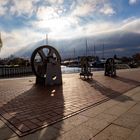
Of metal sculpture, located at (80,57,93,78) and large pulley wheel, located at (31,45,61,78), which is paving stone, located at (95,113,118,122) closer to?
large pulley wheel, located at (31,45,61,78)

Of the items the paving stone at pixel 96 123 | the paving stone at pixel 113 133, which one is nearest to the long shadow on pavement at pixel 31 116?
the paving stone at pixel 96 123

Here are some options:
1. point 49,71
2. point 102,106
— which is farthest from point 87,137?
point 49,71

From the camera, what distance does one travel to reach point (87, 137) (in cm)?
313

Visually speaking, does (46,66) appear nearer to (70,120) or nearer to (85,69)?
(85,69)

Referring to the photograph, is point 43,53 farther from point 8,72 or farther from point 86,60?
point 8,72

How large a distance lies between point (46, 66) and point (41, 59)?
675 mm

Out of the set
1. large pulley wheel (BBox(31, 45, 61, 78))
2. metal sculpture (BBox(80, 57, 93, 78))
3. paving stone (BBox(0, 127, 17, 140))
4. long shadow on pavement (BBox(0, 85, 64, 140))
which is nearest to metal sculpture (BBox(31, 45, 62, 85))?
large pulley wheel (BBox(31, 45, 61, 78))

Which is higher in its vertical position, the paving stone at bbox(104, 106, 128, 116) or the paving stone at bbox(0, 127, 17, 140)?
the paving stone at bbox(104, 106, 128, 116)

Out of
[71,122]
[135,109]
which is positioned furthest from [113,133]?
[135,109]

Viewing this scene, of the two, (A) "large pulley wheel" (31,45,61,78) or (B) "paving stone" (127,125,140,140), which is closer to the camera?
(B) "paving stone" (127,125,140,140)

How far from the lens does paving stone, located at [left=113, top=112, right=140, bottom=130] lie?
3.66m

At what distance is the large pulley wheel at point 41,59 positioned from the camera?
35.5 ft

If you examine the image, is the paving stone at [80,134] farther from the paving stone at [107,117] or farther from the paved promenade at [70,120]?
the paving stone at [107,117]

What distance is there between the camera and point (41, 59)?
11.1 meters
